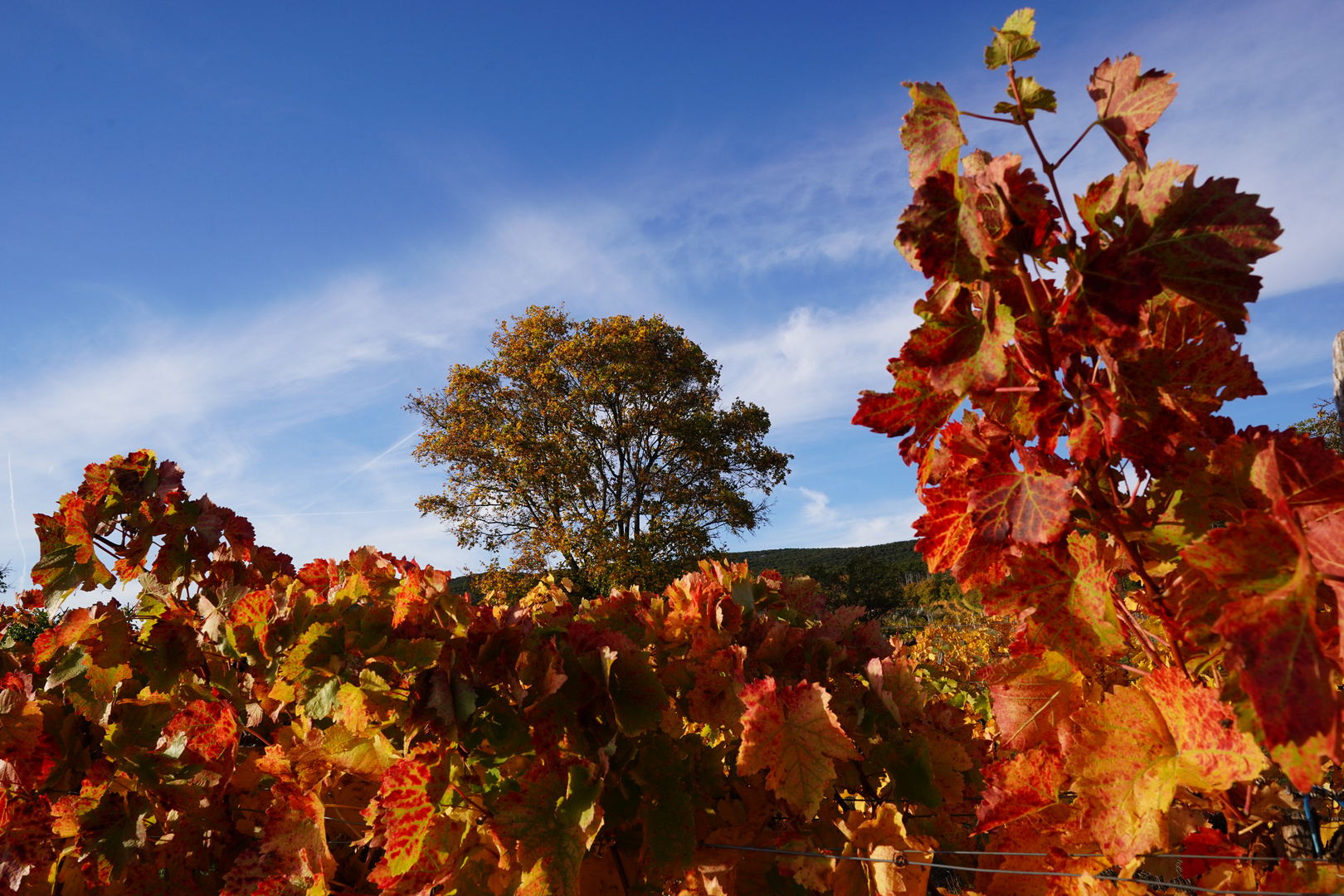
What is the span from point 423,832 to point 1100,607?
1022 millimetres

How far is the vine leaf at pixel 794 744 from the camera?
1.13m

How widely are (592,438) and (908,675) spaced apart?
15053 millimetres

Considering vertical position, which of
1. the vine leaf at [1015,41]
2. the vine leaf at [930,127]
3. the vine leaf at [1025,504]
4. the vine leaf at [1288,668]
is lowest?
the vine leaf at [1288,668]

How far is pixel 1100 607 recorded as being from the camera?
33.6 inches

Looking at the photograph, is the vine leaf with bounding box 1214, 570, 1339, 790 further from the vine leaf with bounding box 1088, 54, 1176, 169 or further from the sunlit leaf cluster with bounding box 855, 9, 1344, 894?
the vine leaf with bounding box 1088, 54, 1176, 169

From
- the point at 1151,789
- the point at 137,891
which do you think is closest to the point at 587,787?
the point at 1151,789

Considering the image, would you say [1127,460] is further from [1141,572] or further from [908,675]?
[908,675]

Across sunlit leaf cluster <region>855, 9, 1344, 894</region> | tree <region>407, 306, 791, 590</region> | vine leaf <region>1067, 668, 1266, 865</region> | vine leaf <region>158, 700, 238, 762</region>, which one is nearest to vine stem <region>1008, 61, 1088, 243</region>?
sunlit leaf cluster <region>855, 9, 1344, 894</region>

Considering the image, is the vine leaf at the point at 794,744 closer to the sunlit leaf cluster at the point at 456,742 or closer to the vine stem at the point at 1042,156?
the sunlit leaf cluster at the point at 456,742

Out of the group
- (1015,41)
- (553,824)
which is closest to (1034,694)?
(553,824)

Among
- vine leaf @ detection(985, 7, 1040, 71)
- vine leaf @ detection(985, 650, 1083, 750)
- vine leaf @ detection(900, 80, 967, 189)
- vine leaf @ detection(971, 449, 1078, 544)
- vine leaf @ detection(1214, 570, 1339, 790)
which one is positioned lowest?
vine leaf @ detection(985, 650, 1083, 750)

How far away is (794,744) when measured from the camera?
45.6 inches

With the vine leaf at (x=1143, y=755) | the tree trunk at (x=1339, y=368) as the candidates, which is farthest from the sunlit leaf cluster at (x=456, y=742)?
the tree trunk at (x=1339, y=368)

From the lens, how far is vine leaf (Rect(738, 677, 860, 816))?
1133 mm
